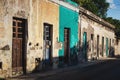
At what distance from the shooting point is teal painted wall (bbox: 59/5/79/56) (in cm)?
2128

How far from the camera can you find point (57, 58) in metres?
20.5

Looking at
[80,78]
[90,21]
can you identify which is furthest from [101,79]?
[90,21]

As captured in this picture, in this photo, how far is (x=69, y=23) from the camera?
23.1 m

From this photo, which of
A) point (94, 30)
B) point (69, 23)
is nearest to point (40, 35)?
point (69, 23)

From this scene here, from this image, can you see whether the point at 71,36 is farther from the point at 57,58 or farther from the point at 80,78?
the point at 80,78

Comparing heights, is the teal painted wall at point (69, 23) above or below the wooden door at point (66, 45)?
above

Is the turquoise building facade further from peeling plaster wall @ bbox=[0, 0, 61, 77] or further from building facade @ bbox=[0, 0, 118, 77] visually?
peeling plaster wall @ bbox=[0, 0, 61, 77]

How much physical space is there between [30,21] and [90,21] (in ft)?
45.2

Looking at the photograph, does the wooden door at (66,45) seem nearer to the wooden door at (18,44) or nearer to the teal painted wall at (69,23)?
the teal painted wall at (69,23)

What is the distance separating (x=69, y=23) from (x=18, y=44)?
303 inches

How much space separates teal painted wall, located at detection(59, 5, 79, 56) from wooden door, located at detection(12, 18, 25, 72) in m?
5.25

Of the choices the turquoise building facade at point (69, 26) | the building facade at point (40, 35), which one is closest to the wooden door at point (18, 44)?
the building facade at point (40, 35)

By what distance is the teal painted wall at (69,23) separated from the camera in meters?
21.3

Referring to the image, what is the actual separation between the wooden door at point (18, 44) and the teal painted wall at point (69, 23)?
5.25m
